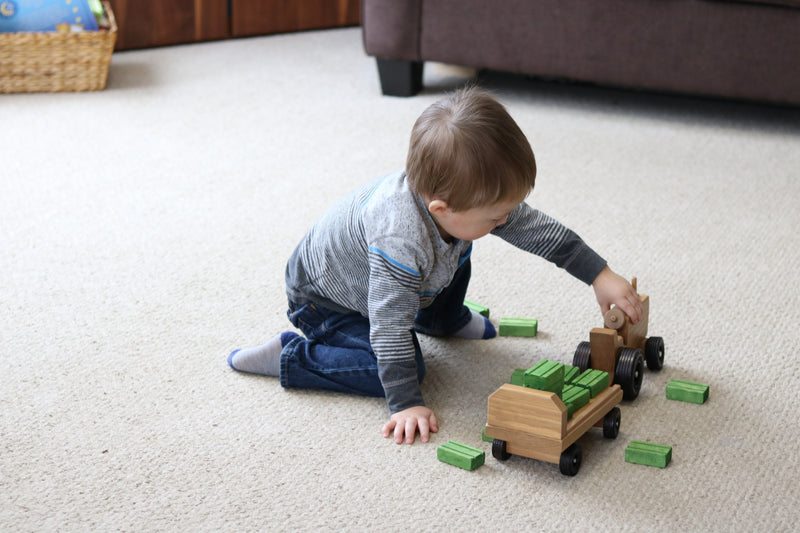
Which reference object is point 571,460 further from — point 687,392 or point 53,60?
point 53,60

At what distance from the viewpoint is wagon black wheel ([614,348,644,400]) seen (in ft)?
3.02

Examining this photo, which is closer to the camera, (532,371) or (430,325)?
(532,371)

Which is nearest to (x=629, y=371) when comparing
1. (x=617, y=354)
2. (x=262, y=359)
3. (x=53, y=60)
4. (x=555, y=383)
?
(x=617, y=354)

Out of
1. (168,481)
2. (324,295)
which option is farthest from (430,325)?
(168,481)

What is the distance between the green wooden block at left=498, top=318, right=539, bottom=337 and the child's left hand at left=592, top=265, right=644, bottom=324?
0.12 m

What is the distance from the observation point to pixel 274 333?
1.11 meters

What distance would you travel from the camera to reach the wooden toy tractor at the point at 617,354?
3.03 feet

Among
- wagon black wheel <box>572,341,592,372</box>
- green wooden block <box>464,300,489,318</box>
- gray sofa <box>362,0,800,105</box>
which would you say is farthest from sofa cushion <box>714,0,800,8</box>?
wagon black wheel <box>572,341,592,372</box>

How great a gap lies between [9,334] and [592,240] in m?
0.86

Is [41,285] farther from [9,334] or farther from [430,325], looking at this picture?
[430,325]

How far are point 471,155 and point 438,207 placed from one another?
2.6 inches

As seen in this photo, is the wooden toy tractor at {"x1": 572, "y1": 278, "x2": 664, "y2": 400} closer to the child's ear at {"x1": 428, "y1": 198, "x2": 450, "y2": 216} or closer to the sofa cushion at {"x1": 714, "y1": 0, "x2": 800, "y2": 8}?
the child's ear at {"x1": 428, "y1": 198, "x2": 450, "y2": 216}

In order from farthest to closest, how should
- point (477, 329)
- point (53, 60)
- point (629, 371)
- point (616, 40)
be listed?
1. point (53, 60)
2. point (616, 40)
3. point (477, 329)
4. point (629, 371)

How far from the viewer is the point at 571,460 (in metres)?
0.81
